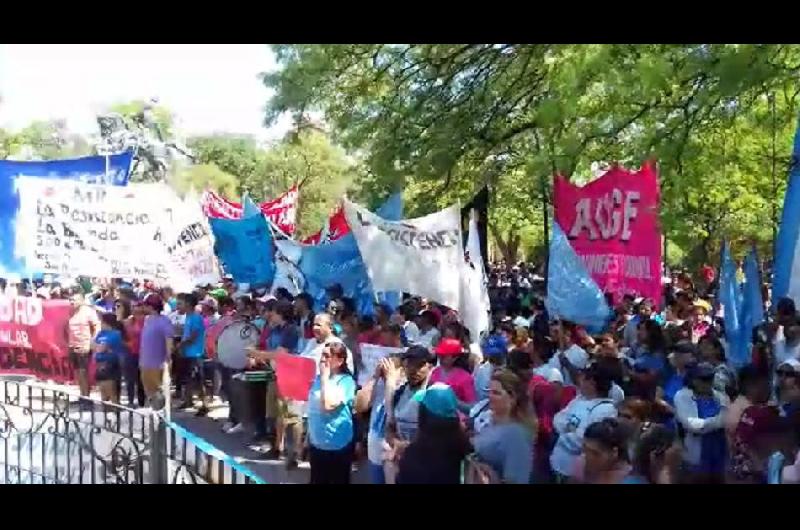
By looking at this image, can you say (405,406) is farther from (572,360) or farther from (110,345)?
(110,345)

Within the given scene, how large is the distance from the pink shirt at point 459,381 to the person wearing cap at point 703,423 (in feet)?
4.36

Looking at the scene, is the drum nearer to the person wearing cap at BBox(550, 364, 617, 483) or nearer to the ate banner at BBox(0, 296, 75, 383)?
the ate banner at BBox(0, 296, 75, 383)

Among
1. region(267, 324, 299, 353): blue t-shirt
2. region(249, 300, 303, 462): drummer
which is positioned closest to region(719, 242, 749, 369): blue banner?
region(249, 300, 303, 462): drummer

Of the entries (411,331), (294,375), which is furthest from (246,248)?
(294,375)

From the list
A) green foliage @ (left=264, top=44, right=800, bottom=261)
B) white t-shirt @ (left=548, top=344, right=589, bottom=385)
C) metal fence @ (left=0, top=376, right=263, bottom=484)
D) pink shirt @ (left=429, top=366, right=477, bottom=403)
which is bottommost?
metal fence @ (left=0, top=376, right=263, bottom=484)

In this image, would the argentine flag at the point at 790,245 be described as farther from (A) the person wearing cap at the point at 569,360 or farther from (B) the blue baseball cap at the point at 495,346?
(B) the blue baseball cap at the point at 495,346

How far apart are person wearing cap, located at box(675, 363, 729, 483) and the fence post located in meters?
3.10

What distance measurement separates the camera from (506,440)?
512 centimetres

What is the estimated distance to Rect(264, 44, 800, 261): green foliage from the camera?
8.26 meters

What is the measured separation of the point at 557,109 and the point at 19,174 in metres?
4.81

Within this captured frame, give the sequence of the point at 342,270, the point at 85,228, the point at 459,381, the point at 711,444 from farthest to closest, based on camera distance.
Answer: the point at 342,270
the point at 85,228
the point at 459,381
the point at 711,444

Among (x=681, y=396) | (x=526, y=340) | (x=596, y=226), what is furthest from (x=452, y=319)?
(x=681, y=396)

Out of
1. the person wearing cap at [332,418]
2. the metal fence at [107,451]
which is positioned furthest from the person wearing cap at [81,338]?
the person wearing cap at [332,418]

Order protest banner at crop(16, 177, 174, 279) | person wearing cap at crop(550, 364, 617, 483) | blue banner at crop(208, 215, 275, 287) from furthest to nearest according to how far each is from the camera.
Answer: blue banner at crop(208, 215, 275, 287) → protest banner at crop(16, 177, 174, 279) → person wearing cap at crop(550, 364, 617, 483)
